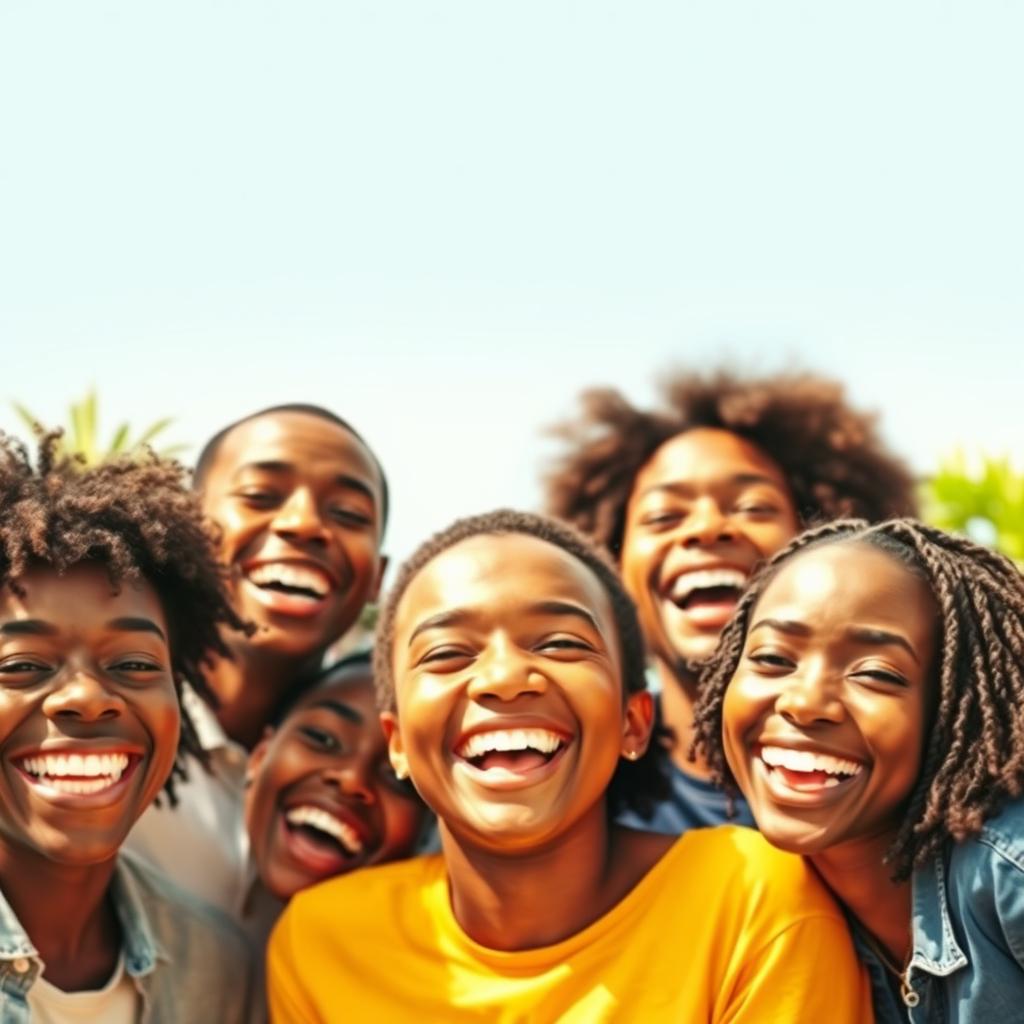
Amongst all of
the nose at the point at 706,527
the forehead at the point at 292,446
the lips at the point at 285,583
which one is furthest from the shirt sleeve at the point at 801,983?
the forehead at the point at 292,446

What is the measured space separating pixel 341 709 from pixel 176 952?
925 mm

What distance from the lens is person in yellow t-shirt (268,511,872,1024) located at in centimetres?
367

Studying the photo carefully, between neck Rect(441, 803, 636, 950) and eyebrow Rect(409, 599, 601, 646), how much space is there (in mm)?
522

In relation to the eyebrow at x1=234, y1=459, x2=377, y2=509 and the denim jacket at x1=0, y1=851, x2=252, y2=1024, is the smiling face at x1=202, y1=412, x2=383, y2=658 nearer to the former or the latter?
the eyebrow at x1=234, y1=459, x2=377, y2=509

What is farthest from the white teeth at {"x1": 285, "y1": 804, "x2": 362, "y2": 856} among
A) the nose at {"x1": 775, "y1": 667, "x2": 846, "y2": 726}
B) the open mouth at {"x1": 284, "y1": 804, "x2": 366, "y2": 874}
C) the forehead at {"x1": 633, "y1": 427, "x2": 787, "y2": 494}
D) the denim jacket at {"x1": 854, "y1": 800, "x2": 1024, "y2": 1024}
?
the forehead at {"x1": 633, "y1": 427, "x2": 787, "y2": 494}

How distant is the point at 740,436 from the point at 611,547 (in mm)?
683

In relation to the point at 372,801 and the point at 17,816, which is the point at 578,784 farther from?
the point at 17,816

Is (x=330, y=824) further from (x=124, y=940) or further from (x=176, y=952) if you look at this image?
(x=124, y=940)

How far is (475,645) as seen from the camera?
13.0 feet

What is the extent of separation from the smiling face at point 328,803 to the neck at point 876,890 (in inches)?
57.9

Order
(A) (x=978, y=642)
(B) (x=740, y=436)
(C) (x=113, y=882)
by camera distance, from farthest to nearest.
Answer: (B) (x=740, y=436), (C) (x=113, y=882), (A) (x=978, y=642)

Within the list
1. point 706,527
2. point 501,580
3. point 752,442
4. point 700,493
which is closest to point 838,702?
point 501,580

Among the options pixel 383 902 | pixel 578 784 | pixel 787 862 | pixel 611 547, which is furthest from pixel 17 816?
pixel 611 547

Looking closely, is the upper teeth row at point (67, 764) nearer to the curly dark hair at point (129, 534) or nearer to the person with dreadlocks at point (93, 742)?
the person with dreadlocks at point (93, 742)
